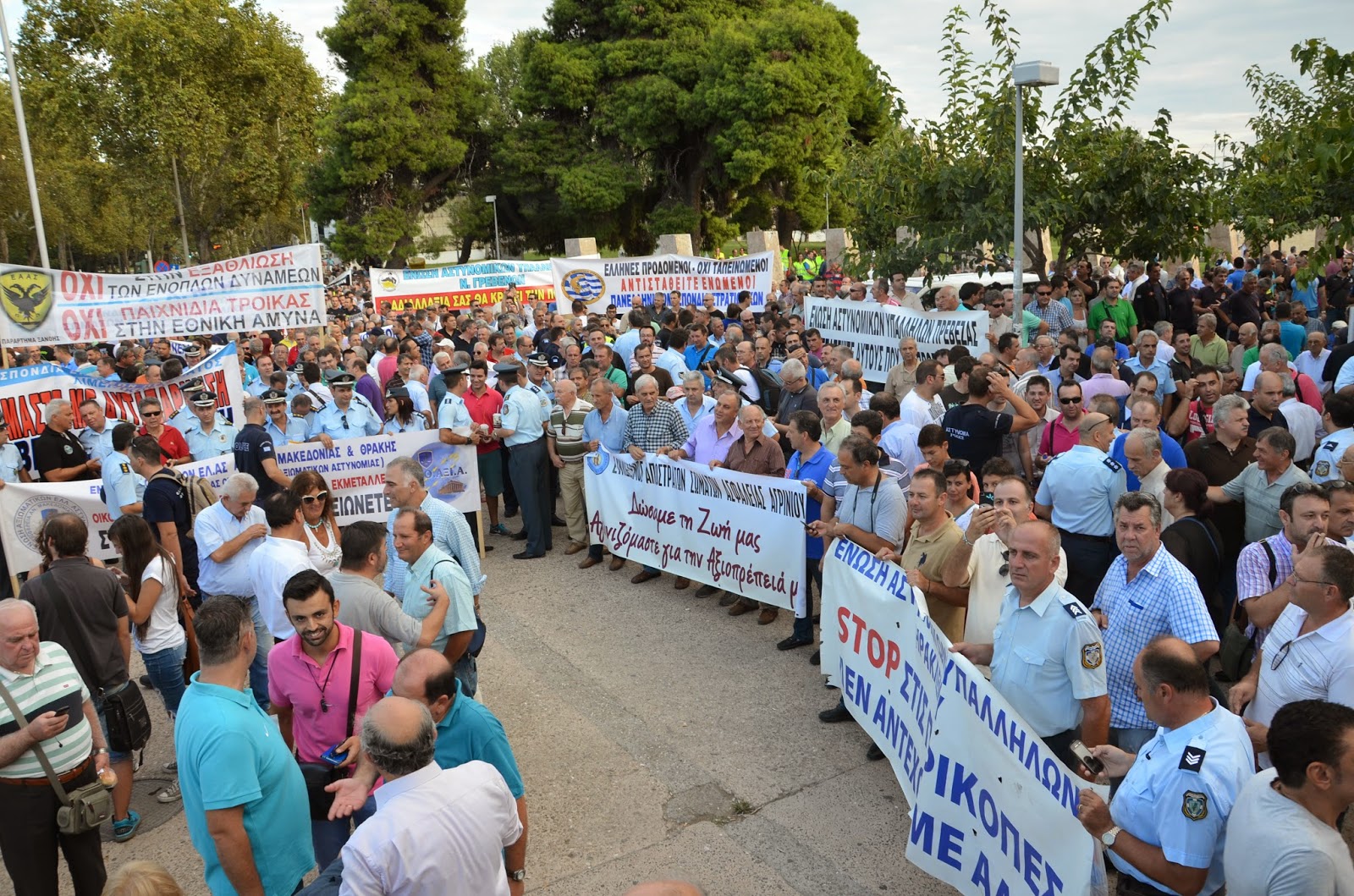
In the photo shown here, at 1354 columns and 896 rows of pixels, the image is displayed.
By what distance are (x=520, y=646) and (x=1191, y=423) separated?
19.3 ft

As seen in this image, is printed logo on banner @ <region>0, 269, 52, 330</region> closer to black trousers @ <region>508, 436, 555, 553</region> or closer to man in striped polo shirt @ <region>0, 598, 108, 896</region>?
black trousers @ <region>508, 436, 555, 553</region>

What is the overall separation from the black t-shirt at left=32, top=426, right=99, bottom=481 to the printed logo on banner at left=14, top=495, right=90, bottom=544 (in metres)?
0.71

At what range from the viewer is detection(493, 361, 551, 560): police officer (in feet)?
34.9

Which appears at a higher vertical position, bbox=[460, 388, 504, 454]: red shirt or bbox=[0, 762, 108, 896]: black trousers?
bbox=[460, 388, 504, 454]: red shirt

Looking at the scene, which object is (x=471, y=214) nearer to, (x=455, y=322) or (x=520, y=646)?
(x=455, y=322)

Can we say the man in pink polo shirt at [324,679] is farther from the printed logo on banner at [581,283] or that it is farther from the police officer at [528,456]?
the printed logo on banner at [581,283]

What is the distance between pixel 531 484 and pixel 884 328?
4.62m

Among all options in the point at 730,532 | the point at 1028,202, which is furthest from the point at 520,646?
the point at 1028,202

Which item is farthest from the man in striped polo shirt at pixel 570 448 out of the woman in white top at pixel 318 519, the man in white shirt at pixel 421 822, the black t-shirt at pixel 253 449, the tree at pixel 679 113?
→ the tree at pixel 679 113

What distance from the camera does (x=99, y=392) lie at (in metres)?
10.8

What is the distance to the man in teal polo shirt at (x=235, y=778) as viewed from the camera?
3631 millimetres

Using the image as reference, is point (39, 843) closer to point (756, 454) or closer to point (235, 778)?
point (235, 778)

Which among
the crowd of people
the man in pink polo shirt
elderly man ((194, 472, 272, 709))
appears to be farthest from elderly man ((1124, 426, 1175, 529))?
elderly man ((194, 472, 272, 709))

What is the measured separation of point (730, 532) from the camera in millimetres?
8672
